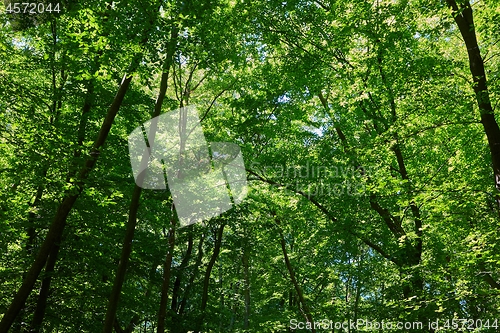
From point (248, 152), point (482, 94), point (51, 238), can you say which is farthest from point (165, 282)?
point (482, 94)

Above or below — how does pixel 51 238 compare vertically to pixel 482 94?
below

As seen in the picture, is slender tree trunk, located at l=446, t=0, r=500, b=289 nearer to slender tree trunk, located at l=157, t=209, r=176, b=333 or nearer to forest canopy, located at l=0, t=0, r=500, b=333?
forest canopy, located at l=0, t=0, r=500, b=333

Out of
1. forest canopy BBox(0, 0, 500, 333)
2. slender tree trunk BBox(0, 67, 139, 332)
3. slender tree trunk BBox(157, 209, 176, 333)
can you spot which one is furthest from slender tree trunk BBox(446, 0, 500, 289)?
slender tree trunk BBox(157, 209, 176, 333)

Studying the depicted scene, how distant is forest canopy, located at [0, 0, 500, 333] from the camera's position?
20.0ft

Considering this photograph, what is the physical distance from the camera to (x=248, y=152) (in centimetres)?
1169

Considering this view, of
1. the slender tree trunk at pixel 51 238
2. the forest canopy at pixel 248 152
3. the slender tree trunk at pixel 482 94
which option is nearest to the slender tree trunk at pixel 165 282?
the forest canopy at pixel 248 152

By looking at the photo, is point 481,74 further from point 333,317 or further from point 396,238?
point 333,317

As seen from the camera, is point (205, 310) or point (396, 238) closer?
point (396, 238)

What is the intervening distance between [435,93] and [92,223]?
767 centimetres

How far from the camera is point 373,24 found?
6.57 m

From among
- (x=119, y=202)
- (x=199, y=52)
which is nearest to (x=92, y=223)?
(x=119, y=202)

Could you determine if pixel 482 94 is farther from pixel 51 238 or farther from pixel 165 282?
pixel 165 282

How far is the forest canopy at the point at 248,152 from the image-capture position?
6.11m

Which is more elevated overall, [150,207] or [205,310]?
[150,207]
